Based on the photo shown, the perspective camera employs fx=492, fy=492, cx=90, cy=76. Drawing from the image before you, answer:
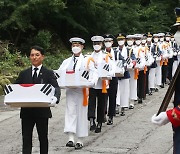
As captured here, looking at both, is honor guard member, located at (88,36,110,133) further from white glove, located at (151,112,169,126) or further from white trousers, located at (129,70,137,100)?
white glove, located at (151,112,169,126)

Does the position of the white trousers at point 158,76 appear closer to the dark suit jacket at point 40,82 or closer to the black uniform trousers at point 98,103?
the black uniform trousers at point 98,103

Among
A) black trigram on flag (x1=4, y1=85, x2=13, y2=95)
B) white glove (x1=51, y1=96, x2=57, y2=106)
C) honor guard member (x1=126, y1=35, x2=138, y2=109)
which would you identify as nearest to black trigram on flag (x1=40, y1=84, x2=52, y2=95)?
white glove (x1=51, y1=96, x2=57, y2=106)

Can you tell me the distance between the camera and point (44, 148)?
7.04 metres

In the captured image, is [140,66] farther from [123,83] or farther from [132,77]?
[123,83]

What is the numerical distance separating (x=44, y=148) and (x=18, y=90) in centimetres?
96

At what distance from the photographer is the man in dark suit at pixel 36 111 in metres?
6.90

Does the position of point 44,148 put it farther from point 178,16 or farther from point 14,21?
point 14,21

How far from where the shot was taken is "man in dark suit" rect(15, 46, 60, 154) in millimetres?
6898

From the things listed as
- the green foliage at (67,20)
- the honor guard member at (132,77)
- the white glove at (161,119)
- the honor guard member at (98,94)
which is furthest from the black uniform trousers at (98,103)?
the green foliage at (67,20)

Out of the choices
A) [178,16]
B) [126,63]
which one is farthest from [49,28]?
[178,16]

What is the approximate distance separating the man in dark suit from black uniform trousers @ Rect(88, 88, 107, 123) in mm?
3108

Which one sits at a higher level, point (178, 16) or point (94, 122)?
point (178, 16)

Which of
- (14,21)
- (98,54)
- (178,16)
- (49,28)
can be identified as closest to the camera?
(178,16)

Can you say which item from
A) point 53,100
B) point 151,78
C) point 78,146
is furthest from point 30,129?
point 151,78
